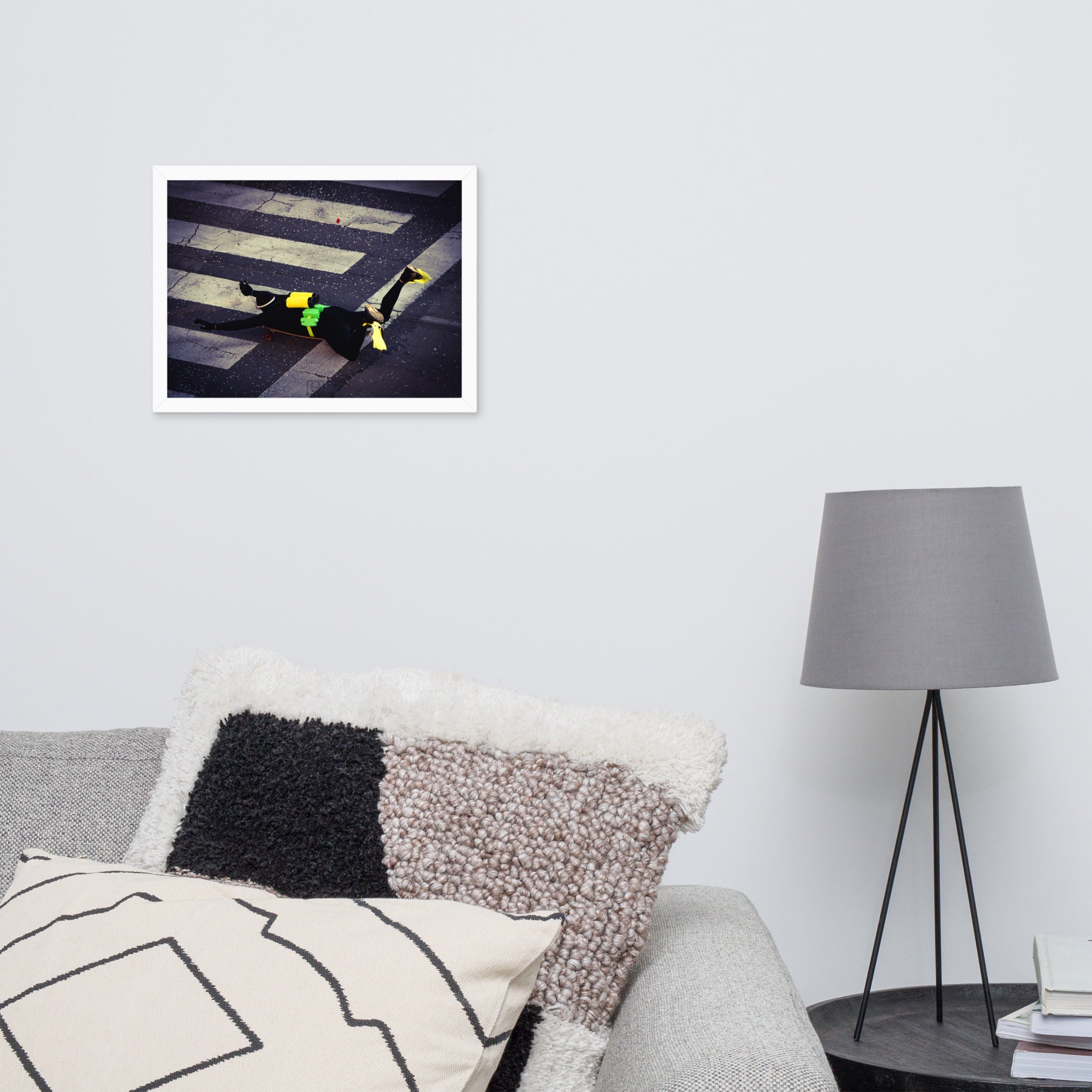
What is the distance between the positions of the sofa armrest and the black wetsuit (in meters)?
1.17

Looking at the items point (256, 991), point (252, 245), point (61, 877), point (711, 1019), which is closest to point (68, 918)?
point (61, 877)

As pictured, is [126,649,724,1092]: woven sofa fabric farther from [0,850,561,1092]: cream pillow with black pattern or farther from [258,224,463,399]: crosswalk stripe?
[258,224,463,399]: crosswalk stripe

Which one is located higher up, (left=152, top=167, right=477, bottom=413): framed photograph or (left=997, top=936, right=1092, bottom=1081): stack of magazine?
(left=152, top=167, right=477, bottom=413): framed photograph

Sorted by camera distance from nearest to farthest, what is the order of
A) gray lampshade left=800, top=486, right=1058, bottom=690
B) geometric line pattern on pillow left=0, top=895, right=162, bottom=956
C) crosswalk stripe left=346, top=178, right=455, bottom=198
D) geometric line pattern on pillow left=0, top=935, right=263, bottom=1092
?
geometric line pattern on pillow left=0, top=935, right=263, bottom=1092 → geometric line pattern on pillow left=0, top=895, right=162, bottom=956 → gray lampshade left=800, top=486, right=1058, bottom=690 → crosswalk stripe left=346, top=178, right=455, bottom=198

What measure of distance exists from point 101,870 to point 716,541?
123 centimetres

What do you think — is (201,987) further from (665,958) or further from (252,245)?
(252,245)

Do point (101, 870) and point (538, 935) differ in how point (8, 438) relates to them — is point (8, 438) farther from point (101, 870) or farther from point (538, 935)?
point (538, 935)

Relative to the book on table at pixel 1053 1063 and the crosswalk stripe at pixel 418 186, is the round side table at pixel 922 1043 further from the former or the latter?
the crosswalk stripe at pixel 418 186

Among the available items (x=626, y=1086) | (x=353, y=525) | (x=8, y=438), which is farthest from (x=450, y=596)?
(x=626, y=1086)

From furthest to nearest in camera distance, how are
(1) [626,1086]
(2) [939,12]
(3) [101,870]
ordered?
(2) [939,12]
(3) [101,870]
(1) [626,1086]

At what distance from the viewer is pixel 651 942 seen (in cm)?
100

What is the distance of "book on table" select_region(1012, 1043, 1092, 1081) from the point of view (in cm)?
115

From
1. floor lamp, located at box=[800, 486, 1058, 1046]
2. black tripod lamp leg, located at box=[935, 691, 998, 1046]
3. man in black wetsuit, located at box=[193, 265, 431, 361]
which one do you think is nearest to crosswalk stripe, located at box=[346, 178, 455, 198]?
man in black wetsuit, located at box=[193, 265, 431, 361]

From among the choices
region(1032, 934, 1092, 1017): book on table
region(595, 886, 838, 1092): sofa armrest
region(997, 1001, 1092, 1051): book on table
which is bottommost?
region(997, 1001, 1092, 1051): book on table
